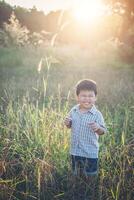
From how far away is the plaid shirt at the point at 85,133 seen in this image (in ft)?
11.3

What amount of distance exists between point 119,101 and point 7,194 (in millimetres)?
3732

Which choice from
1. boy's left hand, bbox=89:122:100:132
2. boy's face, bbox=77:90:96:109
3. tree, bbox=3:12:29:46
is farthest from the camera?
tree, bbox=3:12:29:46

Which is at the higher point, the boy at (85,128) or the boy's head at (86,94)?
the boy's head at (86,94)

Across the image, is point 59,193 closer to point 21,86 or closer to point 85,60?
point 21,86

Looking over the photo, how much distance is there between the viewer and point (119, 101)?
22.1ft

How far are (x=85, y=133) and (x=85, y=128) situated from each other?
0.04 metres

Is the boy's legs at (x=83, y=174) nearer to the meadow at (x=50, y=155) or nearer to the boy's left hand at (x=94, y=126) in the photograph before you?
the meadow at (x=50, y=155)

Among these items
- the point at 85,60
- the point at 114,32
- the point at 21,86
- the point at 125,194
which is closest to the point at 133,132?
the point at 125,194

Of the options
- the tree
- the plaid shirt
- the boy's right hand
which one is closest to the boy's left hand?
the plaid shirt

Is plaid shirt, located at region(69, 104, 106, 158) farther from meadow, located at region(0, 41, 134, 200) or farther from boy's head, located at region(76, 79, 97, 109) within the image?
meadow, located at region(0, 41, 134, 200)

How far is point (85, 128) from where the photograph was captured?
3455mm

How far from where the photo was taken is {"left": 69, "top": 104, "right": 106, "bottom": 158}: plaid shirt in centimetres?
345

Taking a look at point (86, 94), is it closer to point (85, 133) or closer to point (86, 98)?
point (86, 98)

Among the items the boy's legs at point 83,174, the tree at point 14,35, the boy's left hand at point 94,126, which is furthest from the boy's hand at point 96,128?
the tree at point 14,35
